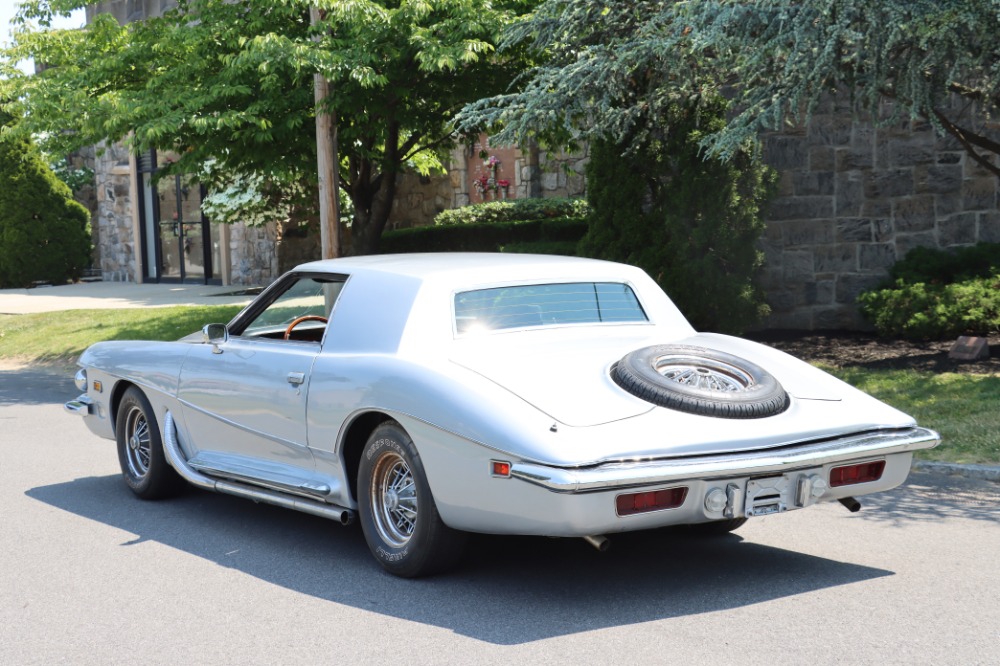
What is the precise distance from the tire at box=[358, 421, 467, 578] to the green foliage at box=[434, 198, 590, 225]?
1837 cm

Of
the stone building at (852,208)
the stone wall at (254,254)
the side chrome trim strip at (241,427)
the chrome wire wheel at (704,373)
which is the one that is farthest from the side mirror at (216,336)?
the stone wall at (254,254)

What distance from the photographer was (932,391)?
412 inches

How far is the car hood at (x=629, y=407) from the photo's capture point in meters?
4.99

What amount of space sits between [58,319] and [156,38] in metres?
7.36

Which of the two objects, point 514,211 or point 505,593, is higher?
point 514,211

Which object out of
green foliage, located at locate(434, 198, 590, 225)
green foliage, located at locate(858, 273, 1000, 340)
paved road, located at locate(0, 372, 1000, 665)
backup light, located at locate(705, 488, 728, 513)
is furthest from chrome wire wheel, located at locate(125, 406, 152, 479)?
green foliage, located at locate(434, 198, 590, 225)

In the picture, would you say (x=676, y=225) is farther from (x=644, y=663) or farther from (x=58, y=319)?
(x=58, y=319)

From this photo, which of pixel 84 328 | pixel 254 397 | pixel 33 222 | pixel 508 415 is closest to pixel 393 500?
pixel 508 415

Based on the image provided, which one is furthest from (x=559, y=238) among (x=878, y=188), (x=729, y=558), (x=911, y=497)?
(x=729, y=558)

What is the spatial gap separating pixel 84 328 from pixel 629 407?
51.8 feet

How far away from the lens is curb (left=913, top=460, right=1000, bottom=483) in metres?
7.88

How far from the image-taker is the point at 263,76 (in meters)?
14.1

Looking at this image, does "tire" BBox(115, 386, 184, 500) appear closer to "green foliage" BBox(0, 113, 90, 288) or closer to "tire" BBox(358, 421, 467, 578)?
"tire" BBox(358, 421, 467, 578)

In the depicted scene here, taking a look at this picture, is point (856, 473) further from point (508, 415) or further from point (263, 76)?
point (263, 76)
